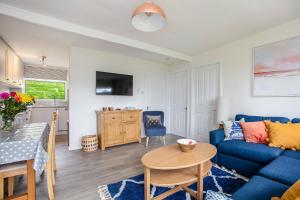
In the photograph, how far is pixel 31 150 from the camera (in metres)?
1.42

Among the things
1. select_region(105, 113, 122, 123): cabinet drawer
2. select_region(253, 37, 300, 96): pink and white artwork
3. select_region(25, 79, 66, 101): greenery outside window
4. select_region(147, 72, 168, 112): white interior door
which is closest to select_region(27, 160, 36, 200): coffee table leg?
select_region(105, 113, 122, 123): cabinet drawer

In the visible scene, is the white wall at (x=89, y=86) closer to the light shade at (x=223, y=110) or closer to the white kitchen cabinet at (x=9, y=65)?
the white kitchen cabinet at (x=9, y=65)

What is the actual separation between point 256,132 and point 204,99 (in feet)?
5.41

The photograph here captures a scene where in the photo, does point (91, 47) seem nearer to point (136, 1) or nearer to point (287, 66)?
point (136, 1)

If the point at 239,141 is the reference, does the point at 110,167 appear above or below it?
below

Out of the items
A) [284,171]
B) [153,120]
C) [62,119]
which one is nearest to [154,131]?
[153,120]

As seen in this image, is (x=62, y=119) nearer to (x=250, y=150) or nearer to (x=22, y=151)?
(x=22, y=151)

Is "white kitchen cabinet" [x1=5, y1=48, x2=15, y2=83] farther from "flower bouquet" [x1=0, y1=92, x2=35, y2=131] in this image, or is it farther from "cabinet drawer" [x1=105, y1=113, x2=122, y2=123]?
"cabinet drawer" [x1=105, y1=113, x2=122, y2=123]

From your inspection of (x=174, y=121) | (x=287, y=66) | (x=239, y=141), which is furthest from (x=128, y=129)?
(x=287, y=66)

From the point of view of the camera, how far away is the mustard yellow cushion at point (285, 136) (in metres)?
2.04

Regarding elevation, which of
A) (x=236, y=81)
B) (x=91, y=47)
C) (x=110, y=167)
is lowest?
(x=110, y=167)

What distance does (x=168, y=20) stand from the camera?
244cm

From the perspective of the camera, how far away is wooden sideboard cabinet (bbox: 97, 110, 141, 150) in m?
3.39

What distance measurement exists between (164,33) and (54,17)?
1.83 metres
